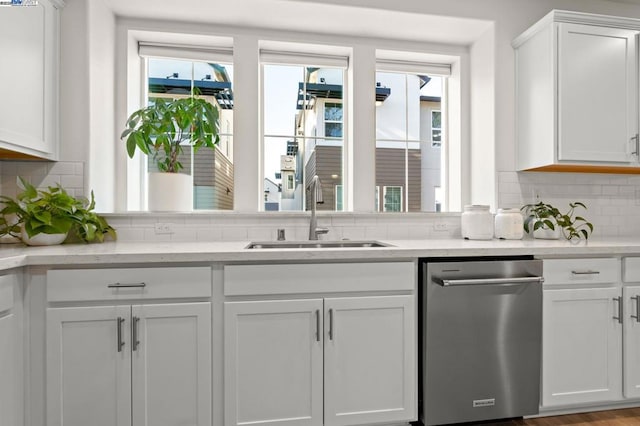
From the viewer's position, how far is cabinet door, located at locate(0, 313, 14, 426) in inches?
53.2

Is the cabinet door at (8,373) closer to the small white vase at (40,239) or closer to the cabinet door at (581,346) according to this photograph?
the small white vase at (40,239)

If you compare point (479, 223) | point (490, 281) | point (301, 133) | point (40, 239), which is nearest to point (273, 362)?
point (490, 281)

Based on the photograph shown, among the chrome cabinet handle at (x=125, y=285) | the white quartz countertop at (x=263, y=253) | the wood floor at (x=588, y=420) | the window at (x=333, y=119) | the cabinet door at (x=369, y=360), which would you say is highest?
the window at (x=333, y=119)

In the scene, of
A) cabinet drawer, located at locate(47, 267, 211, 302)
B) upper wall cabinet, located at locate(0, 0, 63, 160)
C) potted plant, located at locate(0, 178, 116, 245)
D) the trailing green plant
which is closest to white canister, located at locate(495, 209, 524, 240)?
cabinet drawer, located at locate(47, 267, 211, 302)

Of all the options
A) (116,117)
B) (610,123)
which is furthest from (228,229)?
(610,123)

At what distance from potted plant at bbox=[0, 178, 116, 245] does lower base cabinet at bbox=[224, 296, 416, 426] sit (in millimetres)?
951

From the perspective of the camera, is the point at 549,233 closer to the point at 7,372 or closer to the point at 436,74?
the point at 436,74

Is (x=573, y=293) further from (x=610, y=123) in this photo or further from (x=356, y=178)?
(x=356, y=178)

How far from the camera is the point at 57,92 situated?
78.0 inches

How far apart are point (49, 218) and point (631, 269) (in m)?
2.97

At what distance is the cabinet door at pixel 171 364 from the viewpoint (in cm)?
151

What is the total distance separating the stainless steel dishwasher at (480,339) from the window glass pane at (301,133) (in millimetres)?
1084

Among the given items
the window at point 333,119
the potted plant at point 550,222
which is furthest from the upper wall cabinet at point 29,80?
the potted plant at point 550,222

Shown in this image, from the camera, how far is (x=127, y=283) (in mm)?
1509
